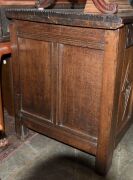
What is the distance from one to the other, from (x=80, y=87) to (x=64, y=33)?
0.90 ft

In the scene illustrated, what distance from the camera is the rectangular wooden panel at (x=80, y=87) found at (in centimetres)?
109

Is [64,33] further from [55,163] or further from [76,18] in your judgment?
[55,163]

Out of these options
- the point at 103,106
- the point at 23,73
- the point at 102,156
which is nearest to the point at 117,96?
the point at 103,106

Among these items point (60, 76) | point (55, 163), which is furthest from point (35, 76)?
point (55, 163)

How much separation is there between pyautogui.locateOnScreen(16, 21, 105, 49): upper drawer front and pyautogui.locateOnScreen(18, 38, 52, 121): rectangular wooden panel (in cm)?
4

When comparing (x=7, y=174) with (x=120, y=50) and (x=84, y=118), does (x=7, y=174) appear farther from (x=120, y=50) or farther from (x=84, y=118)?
(x=120, y=50)

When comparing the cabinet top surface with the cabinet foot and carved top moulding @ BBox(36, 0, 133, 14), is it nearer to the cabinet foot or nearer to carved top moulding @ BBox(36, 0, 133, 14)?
carved top moulding @ BBox(36, 0, 133, 14)

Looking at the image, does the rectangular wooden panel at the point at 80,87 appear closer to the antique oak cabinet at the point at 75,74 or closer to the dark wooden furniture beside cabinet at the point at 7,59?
the antique oak cabinet at the point at 75,74

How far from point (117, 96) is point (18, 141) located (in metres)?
0.75

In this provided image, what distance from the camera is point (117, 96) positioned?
3.71ft

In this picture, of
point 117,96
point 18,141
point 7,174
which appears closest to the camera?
point 117,96

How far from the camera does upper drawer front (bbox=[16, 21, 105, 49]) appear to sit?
102 cm

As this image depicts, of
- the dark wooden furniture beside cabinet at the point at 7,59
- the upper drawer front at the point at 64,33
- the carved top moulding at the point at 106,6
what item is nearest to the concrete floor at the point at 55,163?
the dark wooden furniture beside cabinet at the point at 7,59

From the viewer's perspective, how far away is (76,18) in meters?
1.02
